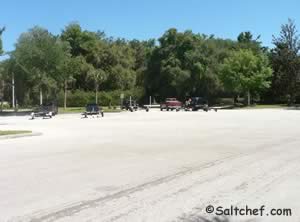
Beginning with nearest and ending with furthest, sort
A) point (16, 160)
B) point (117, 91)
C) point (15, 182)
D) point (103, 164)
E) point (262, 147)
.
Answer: point (15, 182)
point (103, 164)
point (16, 160)
point (262, 147)
point (117, 91)

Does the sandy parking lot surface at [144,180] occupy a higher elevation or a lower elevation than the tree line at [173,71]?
lower

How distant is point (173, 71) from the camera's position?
96.4 m

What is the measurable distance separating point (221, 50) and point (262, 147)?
267ft

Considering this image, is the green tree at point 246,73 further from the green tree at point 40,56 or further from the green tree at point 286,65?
the green tree at point 40,56

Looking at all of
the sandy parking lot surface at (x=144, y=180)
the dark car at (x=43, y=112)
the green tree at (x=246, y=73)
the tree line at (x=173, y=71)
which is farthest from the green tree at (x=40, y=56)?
the sandy parking lot surface at (x=144, y=180)

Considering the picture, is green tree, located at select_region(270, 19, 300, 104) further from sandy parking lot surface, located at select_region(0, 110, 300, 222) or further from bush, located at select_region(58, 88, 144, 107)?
sandy parking lot surface, located at select_region(0, 110, 300, 222)

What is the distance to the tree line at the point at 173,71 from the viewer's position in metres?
85.1

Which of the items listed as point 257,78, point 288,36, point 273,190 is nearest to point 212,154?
point 273,190

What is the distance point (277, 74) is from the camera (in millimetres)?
89188

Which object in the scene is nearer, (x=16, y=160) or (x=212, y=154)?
(x=16, y=160)

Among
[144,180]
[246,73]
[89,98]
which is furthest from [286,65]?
[144,180]

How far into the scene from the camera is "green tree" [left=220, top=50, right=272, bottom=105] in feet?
279

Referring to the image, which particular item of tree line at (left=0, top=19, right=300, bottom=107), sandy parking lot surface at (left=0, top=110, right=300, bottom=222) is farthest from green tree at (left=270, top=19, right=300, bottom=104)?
sandy parking lot surface at (left=0, top=110, right=300, bottom=222)

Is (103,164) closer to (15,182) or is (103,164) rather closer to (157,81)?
(15,182)
